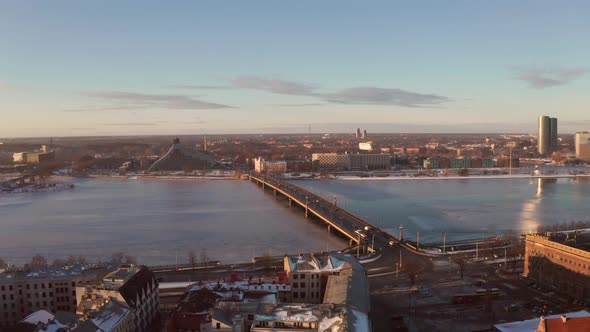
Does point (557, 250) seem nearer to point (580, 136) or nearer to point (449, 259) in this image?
point (449, 259)

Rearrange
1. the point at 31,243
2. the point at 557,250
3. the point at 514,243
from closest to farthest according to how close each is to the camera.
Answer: the point at 557,250 < the point at 514,243 < the point at 31,243

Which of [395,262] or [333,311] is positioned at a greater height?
[333,311]

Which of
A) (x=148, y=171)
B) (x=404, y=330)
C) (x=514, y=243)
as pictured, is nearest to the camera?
(x=404, y=330)

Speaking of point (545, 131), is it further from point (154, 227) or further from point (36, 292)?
point (36, 292)

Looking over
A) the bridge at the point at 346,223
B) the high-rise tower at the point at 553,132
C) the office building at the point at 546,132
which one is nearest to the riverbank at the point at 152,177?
the bridge at the point at 346,223

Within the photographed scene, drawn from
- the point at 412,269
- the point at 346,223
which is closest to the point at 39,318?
the point at 412,269

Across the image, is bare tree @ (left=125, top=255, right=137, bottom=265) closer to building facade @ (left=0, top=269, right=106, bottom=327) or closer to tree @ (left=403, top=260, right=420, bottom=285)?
building facade @ (left=0, top=269, right=106, bottom=327)

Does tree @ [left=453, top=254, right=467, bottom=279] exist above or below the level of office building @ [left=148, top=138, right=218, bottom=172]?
below

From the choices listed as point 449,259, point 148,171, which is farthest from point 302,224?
point 148,171

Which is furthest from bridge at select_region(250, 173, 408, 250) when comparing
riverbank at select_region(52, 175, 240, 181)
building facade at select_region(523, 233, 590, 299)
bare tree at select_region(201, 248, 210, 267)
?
riverbank at select_region(52, 175, 240, 181)
